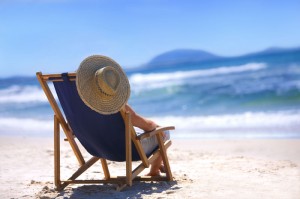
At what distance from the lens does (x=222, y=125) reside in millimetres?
10398

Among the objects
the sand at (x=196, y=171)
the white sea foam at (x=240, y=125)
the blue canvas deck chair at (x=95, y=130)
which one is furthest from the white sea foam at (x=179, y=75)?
the blue canvas deck chair at (x=95, y=130)

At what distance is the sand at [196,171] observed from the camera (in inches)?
178

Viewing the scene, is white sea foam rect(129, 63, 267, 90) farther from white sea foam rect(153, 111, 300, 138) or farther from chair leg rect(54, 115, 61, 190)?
chair leg rect(54, 115, 61, 190)

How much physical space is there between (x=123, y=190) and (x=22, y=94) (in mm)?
19239

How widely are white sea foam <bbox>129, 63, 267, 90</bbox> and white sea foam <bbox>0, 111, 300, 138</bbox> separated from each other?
38.1 feet

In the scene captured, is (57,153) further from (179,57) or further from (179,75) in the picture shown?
(179,57)

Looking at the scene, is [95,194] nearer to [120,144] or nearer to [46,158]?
[120,144]

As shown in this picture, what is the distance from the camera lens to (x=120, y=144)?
4.56 metres

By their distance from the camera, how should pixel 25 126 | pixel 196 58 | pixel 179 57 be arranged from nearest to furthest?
pixel 25 126 → pixel 196 58 → pixel 179 57

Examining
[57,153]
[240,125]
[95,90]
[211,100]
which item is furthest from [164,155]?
[211,100]

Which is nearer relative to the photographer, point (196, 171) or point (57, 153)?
point (57, 153)

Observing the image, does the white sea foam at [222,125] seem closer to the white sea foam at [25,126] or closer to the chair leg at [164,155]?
the white sea foam at [25,126]

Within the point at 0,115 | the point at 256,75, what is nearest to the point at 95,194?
the point at 0,115

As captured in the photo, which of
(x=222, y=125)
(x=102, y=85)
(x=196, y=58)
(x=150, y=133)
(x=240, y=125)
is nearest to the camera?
(x=102, y=85)
